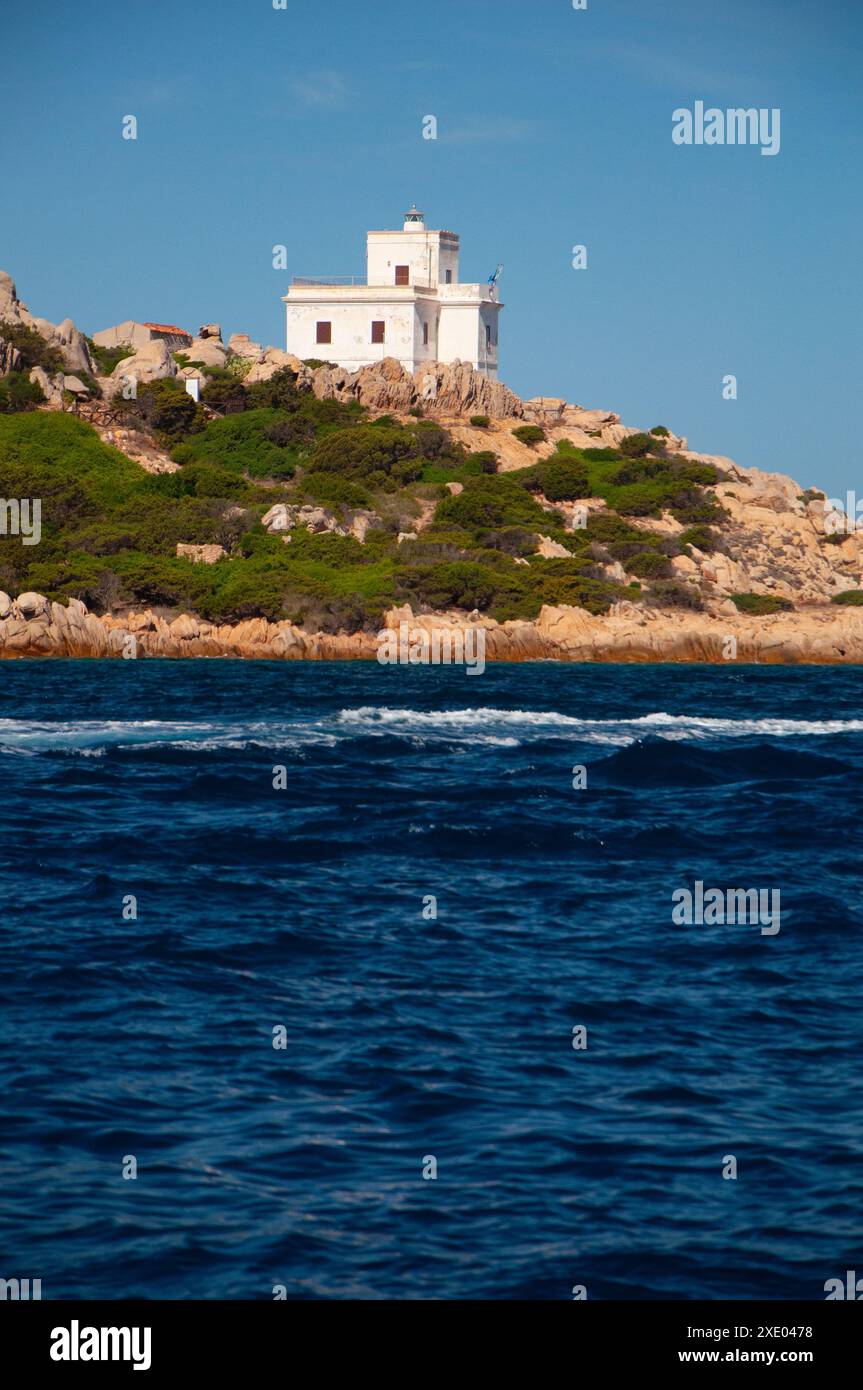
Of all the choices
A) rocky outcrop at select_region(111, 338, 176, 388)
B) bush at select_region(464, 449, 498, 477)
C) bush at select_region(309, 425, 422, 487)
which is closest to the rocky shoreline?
bush at select_region(309, 425, 422, 487)

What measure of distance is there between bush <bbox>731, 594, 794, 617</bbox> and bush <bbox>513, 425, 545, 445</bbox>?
23.8 meters

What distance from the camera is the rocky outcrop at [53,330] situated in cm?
10281

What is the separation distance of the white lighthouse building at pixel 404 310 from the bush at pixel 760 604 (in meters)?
28.3

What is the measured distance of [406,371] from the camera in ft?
343

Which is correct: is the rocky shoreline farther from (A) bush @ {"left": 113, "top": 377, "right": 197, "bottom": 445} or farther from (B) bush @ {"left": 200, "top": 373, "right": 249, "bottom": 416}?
(B) bush @ {"left": 200, "top": 373, "right": 249, "bottom": 416}

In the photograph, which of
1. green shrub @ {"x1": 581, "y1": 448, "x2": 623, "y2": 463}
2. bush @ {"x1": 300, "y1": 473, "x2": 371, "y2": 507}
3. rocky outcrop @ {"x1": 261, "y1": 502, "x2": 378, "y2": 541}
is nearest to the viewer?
rocky outcrop @ {"x1": 261, "y1": 502, "x2": 378, "y2": 541}

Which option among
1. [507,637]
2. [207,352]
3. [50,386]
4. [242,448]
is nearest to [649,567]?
[507,637]

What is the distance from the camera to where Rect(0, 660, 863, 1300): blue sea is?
32.7 ft

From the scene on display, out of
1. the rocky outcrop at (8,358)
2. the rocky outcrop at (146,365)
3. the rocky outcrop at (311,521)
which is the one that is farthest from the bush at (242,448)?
the rocky outcrop at (8,358)

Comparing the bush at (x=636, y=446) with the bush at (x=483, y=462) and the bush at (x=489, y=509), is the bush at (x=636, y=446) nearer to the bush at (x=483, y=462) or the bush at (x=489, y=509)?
the bush at (x=483, y=462)

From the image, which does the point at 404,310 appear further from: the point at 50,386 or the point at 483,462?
the point at 50,386

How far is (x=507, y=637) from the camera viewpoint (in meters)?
76.5
